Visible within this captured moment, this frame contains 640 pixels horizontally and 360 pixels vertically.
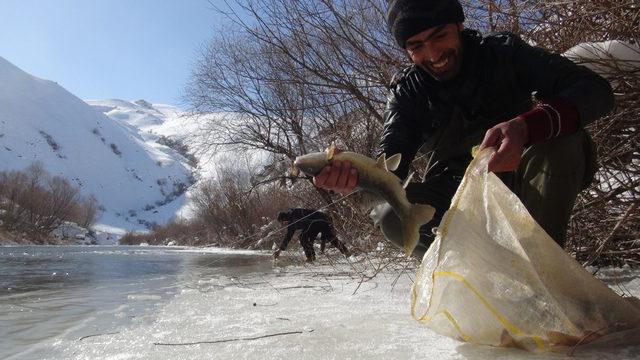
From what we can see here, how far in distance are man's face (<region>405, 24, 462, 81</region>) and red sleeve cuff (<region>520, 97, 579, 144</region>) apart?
607 millimetres

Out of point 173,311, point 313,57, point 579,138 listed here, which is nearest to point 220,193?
point 313,57

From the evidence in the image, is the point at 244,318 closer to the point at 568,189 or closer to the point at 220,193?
the point at 568,189

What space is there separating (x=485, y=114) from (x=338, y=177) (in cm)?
83

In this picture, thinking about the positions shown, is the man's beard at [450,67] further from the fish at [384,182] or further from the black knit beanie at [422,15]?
the fish at [384,182]

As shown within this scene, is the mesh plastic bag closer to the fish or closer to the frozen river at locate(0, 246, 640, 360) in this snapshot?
the frozen river at locate(0, 246, 640, 360)

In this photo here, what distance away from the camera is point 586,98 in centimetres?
170

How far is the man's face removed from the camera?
218 centimetres

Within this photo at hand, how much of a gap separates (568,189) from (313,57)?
4708 millimetres

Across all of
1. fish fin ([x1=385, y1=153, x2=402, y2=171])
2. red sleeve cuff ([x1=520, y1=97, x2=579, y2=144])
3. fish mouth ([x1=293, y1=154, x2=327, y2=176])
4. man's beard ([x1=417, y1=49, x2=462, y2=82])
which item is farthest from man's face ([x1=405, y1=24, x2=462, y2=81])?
fish mouth ([x1=293, y1=154, x2=327, y2=176])

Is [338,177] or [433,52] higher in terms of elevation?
[433,52]

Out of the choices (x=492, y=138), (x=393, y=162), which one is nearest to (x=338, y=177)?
(x=393, y=162)

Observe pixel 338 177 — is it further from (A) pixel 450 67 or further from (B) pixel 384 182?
(A) pixel 450 67

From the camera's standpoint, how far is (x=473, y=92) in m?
2.24

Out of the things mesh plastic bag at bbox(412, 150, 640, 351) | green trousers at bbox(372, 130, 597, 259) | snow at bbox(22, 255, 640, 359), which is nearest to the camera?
mesh plastic bag at bbox(412, 150, 640, 351)
